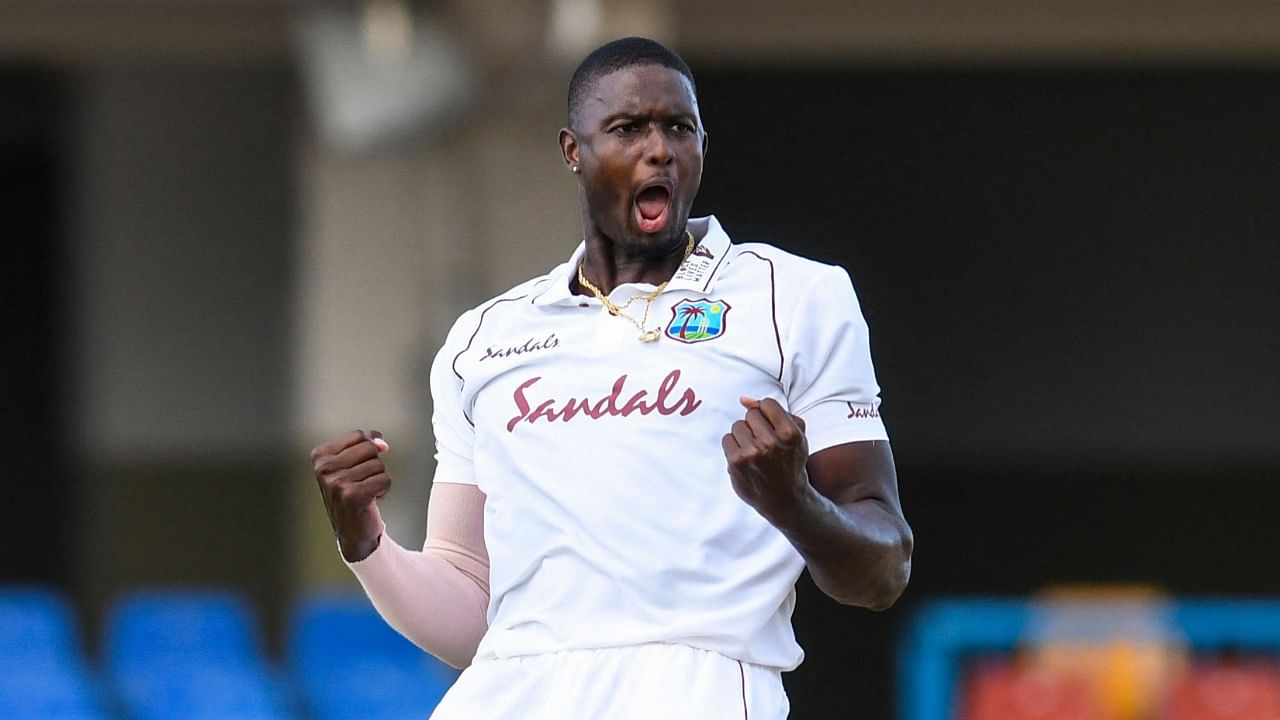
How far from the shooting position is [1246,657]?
25.7ft

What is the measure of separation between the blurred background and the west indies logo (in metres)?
6.92

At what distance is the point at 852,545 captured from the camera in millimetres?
2314

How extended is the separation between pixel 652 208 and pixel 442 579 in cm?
56

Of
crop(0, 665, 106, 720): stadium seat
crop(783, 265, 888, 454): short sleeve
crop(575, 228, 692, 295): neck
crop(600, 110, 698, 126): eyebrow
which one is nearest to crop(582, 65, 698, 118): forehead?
crop(600, 110, 698, 126): eyebrow

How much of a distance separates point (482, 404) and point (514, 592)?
241 millimetres

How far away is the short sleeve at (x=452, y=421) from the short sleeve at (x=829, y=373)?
47 cm

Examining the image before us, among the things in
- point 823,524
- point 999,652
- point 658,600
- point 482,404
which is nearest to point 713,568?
point 658,600

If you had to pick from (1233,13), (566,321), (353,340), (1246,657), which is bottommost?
(1246,657)

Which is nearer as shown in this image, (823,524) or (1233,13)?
(823,524)

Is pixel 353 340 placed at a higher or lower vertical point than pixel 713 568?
higher

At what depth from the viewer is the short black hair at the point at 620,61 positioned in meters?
2.55

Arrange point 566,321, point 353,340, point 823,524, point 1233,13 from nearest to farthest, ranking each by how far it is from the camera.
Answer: point 823,524 → point 566,321 → point 1233,13 → point 353,340

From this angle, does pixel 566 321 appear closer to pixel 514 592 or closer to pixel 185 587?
pixel 514 592

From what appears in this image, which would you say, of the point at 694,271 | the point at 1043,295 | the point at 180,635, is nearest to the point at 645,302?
the point at 694,271
